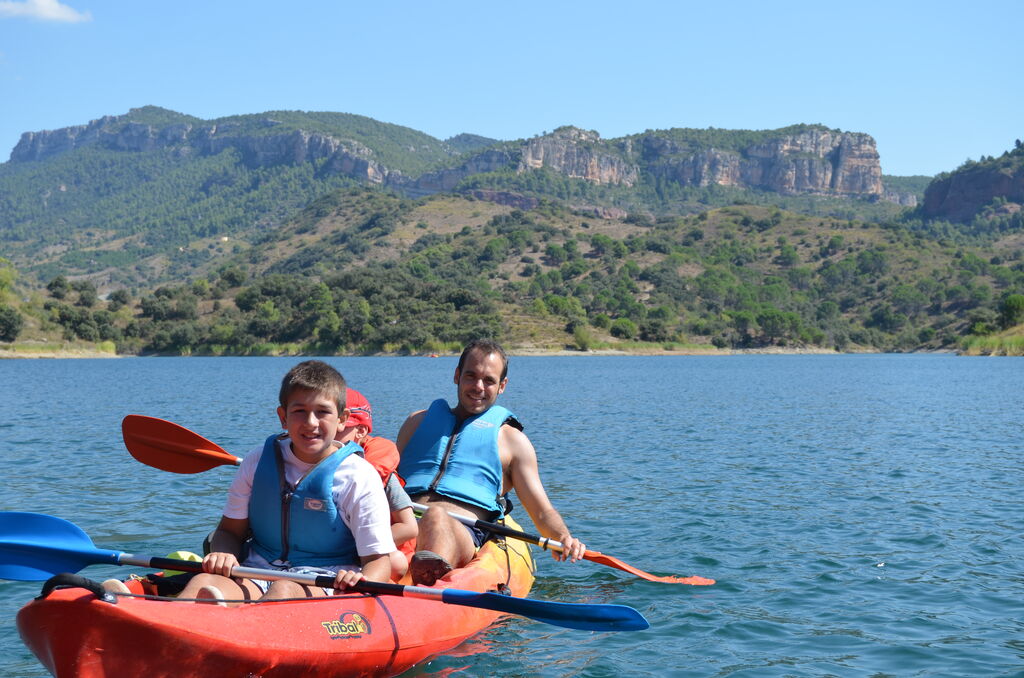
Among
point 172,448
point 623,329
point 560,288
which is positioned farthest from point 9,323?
point 172,448

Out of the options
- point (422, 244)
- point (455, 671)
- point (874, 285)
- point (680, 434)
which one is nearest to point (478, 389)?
point (455, 671)

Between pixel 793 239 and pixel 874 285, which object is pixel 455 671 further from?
pixel 793 239

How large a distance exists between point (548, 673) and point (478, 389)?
87.6 inches

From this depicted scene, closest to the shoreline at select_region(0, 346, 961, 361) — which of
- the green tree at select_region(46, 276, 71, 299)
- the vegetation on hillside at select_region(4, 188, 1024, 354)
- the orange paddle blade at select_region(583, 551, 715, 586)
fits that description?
the vegetation on hillside at select_region(4, 188, 1024, 354)

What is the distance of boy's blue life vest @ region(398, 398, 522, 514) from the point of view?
800cm

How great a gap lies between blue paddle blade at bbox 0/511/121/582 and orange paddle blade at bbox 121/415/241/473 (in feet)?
6.91

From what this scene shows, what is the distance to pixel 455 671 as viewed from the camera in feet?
22.9

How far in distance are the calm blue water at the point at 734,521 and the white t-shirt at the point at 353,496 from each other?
Result: 152 centimetres

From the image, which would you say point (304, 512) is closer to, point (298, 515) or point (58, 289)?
point (298, 515)

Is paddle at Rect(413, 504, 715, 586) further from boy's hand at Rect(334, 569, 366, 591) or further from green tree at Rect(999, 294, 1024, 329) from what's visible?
green tree at Rect(999, 294, 1024, 329)

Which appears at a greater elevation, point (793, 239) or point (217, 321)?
point (793, 239)

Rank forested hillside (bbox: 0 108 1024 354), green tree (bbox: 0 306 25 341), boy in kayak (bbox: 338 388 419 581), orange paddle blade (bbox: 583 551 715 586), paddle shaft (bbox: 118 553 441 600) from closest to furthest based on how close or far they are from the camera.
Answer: paddle shaft (bbox: 118 553 441 600) → boy in kayak (bbox: 338 388 419 581) → orange paddle blade (bbox: 583 551 715 586) → green tree (bbox: 0 306 25 341) → forested hillside (bbox: 0 108 1024 354)

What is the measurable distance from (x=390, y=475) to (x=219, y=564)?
1.31 meters

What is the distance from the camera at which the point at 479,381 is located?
7.79 m
